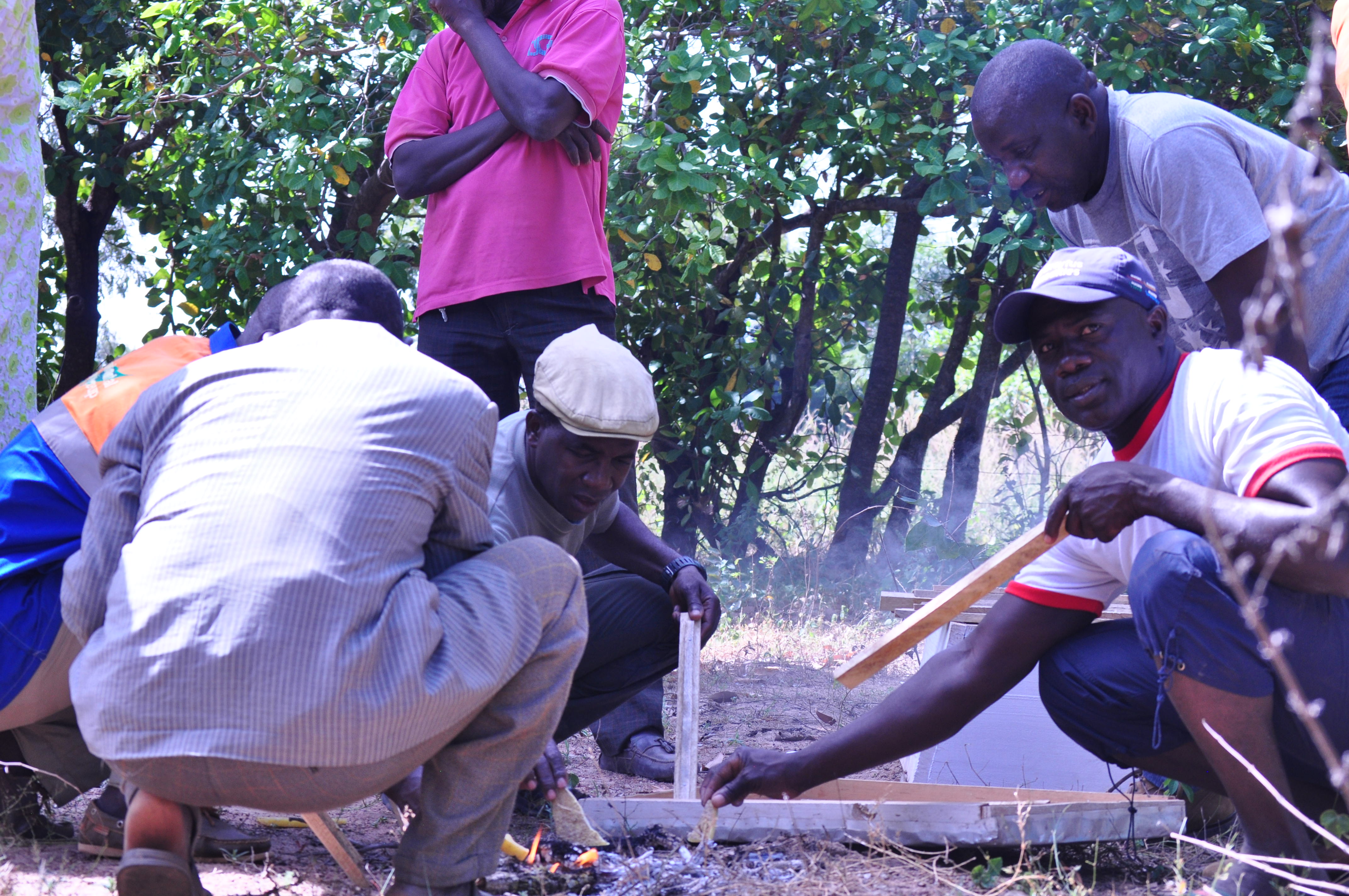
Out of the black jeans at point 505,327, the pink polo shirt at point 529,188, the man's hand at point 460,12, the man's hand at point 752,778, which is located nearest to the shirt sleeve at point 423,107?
the pink polo shirt at point 529,188

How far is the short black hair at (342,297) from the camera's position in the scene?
2588mm

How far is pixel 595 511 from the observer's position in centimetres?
325

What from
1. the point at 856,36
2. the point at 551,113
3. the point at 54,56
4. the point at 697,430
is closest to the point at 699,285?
the point at 697,430

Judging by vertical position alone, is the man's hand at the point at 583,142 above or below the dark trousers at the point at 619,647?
above

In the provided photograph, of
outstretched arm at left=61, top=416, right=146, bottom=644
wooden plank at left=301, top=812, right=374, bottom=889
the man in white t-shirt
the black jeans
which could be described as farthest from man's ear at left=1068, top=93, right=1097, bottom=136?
wooden plank at left=301, top=812, right=374, bottom=889

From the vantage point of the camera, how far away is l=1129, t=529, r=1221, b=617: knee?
7.55ft

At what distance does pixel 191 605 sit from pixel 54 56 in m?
6.15

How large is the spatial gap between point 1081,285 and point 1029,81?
0.90 meters

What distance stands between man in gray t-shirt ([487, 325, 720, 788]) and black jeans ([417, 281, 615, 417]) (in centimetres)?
29

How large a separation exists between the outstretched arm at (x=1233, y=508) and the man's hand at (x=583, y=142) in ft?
5.64

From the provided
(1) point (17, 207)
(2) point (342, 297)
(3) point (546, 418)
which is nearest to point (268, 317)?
(2) point (342, 297)

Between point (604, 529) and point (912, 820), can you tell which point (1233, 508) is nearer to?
point (912, 820)

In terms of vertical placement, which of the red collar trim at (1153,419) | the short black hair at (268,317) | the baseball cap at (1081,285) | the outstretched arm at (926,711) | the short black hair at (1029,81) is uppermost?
the short black hair at (1029,81)

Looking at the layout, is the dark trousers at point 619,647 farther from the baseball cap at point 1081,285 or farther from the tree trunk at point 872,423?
the tree trunk at point 872,423
